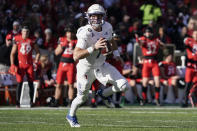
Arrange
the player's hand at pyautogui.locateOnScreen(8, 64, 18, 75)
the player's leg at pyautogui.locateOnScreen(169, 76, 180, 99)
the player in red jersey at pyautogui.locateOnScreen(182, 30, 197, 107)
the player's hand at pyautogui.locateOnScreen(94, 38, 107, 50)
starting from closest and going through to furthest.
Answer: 1. the player's hand at pyautogui.locateOnScreen(94, 38, 107, 50)
2. the player's hand at pyautogui.locateOnScreen(8, 64, 18, 75)
3. the player in red jersey at pyautogui.locateOnScreen(182, 30, 197, 107)
4. the player's leg at pyautogui.locateOnScreen(169, 76, 180, 99)

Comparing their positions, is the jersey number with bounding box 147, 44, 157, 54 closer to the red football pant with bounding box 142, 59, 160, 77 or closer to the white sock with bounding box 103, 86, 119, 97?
the red football pant with bounding box 142, 59, 160, 77

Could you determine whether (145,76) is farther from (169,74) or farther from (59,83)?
(59,83)

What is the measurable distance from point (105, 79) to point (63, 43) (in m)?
5.58

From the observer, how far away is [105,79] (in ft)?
28.0

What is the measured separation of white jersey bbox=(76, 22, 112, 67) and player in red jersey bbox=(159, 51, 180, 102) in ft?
25.1

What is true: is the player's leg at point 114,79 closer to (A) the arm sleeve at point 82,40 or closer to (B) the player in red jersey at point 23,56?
(A) the arm sleeve at point 82,40

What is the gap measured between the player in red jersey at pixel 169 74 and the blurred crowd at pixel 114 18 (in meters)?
0.59

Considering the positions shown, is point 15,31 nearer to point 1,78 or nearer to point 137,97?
point 1,78

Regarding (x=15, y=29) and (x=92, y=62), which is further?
(x=15, y=29)

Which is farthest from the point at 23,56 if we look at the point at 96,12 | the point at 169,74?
the point at 96,12

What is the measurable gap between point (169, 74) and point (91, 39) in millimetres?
8017

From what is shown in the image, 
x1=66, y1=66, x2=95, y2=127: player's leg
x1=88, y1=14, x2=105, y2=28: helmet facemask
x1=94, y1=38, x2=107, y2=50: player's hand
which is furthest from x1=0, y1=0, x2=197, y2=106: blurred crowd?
x1=94, y1=38, x2=107, y2=50: player's hand

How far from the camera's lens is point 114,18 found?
699 inches

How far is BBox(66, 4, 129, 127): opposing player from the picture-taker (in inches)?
328
